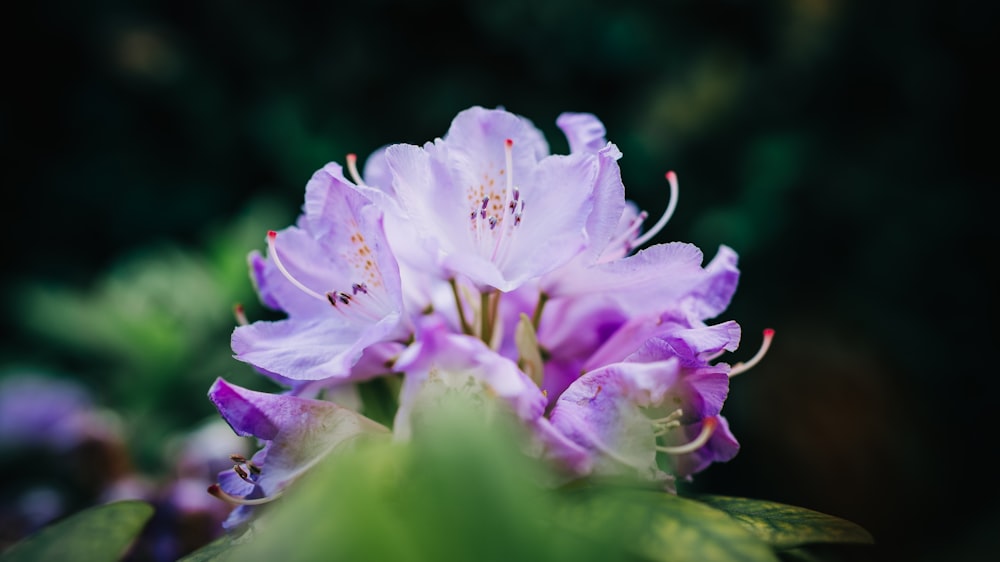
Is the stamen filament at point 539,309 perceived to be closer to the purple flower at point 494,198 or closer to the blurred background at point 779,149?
→ the purple flower at point 494,198

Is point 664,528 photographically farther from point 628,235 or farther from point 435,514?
point 628,235

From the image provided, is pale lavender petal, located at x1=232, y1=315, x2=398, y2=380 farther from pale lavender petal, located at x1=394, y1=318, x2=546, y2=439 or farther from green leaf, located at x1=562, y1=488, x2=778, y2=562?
green leaf, located at x1=562, y1=488, x2=778, y2=562

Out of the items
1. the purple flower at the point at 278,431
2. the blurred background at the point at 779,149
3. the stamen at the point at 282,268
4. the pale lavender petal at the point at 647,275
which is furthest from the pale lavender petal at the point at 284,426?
the blurred background at the point at 779,149

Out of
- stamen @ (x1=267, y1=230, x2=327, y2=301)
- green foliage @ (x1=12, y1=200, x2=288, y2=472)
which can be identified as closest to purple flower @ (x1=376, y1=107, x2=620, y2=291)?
stamen @ (x1=267, y1=230, x2=327, y2=301)

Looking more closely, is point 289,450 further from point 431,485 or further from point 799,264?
point 799,264

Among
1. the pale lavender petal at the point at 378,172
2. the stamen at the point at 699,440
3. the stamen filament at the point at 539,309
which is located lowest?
the stamen at the point at 699,440
